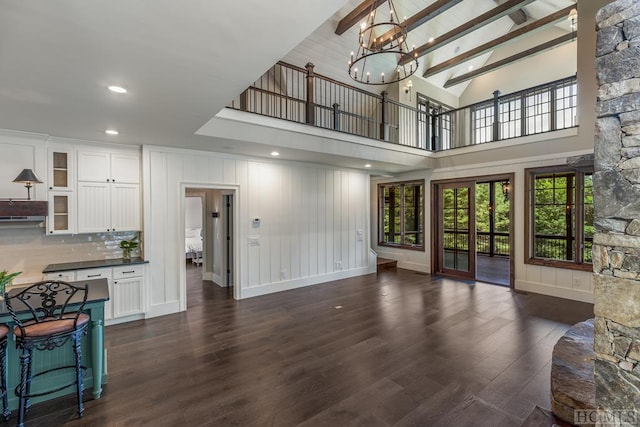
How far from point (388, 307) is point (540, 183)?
13.4 feet

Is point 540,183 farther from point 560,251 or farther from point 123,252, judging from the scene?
point 123,252

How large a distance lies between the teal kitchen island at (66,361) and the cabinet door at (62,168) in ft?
7.19

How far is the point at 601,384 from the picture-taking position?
1.44m

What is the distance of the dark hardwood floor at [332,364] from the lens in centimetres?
238

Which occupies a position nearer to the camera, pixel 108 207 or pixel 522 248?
pixel 108 207

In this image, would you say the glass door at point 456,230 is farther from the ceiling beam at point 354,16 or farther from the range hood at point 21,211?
the range hood at point 21,211

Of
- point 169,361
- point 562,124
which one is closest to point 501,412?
point 169,361

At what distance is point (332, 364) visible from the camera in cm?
312

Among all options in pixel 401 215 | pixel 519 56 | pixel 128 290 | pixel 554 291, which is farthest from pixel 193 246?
pixel 519 56

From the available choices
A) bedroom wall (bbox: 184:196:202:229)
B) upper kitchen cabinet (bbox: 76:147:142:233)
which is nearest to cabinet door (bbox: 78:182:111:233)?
upper kitchen cabinet (bbox: 76:147:142:233)

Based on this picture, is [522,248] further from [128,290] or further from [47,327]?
[47,327]

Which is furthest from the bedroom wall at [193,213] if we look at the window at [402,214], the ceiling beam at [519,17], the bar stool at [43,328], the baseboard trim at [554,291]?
the ceiling beam at [519,17]

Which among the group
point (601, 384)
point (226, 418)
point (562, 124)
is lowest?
point (226, 418)

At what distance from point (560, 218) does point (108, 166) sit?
7921 millimetres
